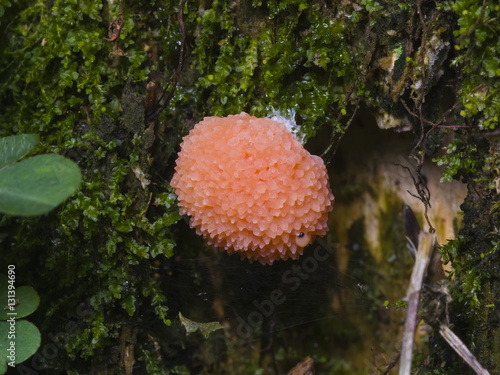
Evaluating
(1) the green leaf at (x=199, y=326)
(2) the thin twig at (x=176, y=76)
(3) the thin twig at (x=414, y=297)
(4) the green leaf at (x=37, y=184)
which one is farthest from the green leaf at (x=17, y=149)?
(3) the thin twig at (x=414, y=297)

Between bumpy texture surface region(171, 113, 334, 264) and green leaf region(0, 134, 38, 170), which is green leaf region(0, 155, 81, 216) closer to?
green leaf region(0, 134, 38, 170)

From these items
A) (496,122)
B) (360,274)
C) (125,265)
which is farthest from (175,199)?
(496,122)

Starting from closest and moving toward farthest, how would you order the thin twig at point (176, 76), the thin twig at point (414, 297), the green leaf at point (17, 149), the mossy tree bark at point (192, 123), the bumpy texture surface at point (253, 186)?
the thin twig at point (414, 297) < the green leaf at point (17, 149) < the bumpy texture surface at point (253, 186) < the mossy tree bark at point (192, 123) < the thin twig at point (176, 76)

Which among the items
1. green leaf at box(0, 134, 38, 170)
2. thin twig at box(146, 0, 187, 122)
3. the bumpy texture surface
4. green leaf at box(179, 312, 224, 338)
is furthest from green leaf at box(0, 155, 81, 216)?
green leaf at box(179, 312, 224, 338)

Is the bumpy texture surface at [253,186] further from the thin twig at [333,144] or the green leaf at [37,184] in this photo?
the green leaf at [37,184]

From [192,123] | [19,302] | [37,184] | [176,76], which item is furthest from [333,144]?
[19,302]

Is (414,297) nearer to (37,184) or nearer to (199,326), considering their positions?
(199,326)
